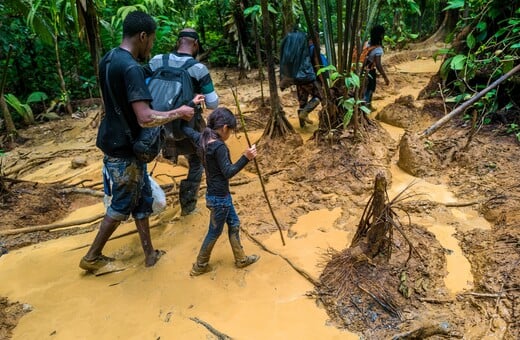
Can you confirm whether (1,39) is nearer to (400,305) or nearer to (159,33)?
(159,33)

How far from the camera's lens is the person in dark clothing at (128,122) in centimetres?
257

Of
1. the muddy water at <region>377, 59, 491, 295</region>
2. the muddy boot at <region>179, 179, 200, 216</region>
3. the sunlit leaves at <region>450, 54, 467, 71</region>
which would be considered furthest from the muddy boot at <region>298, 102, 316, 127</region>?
the muddy boot at <region>179, 179, 200, 216</region>

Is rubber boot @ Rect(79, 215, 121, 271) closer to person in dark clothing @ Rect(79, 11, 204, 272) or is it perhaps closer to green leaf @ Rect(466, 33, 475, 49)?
person in dark clothing @ Rect(79, 11, 204, 272)

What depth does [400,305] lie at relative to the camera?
2447 mm

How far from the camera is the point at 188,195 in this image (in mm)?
3844

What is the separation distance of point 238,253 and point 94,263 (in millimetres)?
1233

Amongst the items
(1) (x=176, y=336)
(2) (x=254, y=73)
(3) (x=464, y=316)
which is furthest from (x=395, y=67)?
(1) (x=176, y=336)

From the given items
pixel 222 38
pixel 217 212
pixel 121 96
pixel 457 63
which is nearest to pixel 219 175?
pixel 217 212

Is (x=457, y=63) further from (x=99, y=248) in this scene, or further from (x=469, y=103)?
(x=99, y=248)

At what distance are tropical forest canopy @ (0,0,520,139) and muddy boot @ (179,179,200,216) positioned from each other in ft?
7.04

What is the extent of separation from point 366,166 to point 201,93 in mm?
2112

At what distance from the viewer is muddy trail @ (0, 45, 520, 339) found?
2461 mm

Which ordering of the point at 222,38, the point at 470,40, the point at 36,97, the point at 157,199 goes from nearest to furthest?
the point at 157,199
the point at 470,40
the point at 36,97
the point at 222,38

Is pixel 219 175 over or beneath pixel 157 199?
over
